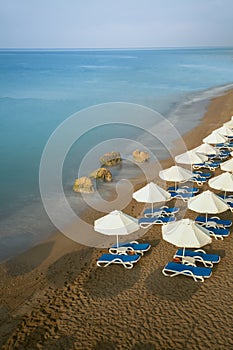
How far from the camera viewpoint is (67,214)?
12.4 m

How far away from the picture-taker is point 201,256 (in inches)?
333

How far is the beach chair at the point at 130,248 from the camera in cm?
901

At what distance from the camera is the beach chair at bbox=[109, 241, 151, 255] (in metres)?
9.01

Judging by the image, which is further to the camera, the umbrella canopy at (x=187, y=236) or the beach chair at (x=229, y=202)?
the beach chair at (x=229, y=202)

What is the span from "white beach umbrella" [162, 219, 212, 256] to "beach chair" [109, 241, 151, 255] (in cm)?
104

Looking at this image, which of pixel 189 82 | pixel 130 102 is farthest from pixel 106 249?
pixel 189 82

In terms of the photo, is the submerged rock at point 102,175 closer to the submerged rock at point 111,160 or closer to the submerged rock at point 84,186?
the submerged rock at point 84,186

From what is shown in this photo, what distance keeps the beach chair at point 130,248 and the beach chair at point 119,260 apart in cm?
18

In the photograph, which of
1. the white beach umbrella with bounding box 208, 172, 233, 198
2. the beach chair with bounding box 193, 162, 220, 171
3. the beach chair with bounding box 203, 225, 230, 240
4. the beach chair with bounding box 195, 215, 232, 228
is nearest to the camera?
the beach chair with bounding box 203, 225, 230, 240

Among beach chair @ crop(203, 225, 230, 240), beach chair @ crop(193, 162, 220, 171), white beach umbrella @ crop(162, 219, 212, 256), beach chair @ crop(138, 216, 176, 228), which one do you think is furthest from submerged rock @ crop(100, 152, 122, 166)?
white beach umbrella @ crop(162, 219, 212, 256)

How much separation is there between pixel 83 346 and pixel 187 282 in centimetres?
276

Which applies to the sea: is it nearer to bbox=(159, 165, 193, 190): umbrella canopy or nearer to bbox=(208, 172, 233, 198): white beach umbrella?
bbox=(159, 165, 193, 190): umbrella canopy

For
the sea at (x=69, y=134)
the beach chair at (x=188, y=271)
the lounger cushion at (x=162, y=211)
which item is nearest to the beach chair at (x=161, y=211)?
the lounger cushion at (x=162, y=211)

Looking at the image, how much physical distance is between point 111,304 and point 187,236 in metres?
2.30
